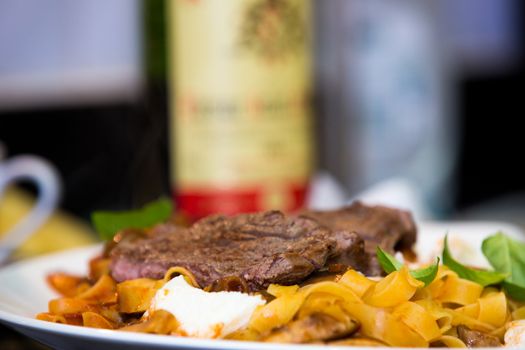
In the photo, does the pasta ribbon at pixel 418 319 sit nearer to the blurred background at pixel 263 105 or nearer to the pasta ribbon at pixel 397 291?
the pasta ribbon at pixel 397 291

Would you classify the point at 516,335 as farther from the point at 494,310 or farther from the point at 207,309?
the point at 207,309

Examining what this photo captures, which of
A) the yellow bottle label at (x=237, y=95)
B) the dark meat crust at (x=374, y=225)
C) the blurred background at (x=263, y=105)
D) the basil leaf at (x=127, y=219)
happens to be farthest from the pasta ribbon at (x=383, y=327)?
the yellow bottle label at (x=237, y=95)

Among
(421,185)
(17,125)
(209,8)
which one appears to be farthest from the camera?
(421,185)

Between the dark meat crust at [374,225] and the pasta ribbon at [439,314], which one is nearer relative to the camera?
the pasta ribbon at [439,314]

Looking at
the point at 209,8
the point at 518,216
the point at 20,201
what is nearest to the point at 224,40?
the point at 209,8

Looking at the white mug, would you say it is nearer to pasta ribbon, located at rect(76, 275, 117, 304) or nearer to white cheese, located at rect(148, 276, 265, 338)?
pasta ribbon, located at rect(76, 275, 117, 304)

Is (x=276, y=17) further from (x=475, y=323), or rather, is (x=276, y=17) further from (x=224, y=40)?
(x=475, y=323)

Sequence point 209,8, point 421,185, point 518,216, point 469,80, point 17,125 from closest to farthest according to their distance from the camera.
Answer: point 209,8 < point 17,125 < point 421,185 < point 518,216 < point 469,80

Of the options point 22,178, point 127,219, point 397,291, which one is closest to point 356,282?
point 397,291

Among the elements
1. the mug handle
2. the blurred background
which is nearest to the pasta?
the blurred background
